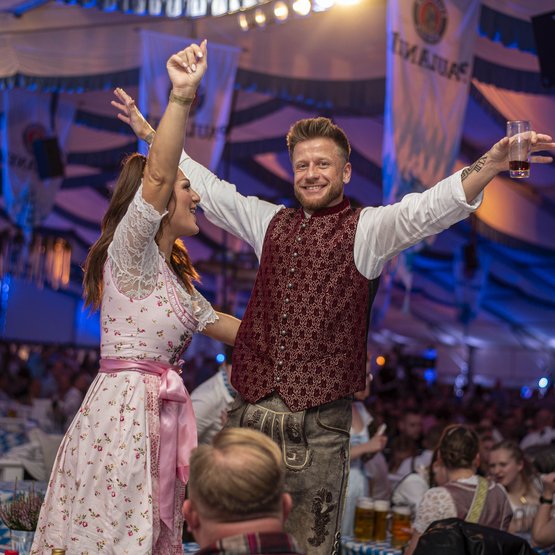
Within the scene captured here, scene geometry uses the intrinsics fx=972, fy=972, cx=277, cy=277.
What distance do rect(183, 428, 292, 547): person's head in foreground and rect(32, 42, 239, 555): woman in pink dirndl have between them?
659mm

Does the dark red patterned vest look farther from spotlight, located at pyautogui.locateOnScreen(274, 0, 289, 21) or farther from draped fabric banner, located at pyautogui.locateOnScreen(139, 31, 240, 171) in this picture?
draped fabric banner, located at pyautogui.locateOnScreen(139, 31, 240, 171)

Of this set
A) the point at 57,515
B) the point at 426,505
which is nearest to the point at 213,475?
the point at 57,515

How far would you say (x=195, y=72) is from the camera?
2016 mm

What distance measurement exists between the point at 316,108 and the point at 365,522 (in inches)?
216

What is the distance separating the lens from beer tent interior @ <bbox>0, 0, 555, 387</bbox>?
7285 millimetres

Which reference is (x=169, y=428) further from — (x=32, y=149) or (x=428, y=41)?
(x=32, y=149)

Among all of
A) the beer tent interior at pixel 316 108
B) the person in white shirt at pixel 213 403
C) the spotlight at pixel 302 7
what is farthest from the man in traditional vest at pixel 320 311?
the spotlight at pixel 302 7

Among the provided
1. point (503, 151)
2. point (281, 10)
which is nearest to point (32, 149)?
point (281, 10)

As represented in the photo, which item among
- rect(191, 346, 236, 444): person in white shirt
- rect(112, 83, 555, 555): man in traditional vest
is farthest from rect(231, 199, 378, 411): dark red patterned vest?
rect(191, 346, 236, 444): person in white shirt

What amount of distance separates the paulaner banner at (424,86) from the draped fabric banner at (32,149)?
5.38m

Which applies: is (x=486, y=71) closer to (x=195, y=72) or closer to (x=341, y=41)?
(x=341, y=41)

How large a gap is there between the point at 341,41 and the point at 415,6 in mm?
2514

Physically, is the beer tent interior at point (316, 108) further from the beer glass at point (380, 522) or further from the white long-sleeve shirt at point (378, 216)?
the white long-sleeve shirt at point (378, 216)

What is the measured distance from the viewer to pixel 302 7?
599cm
